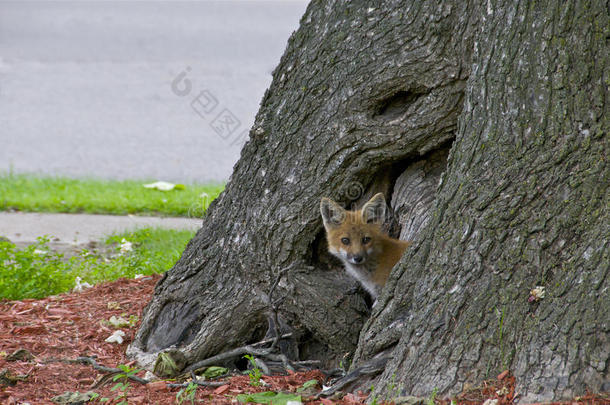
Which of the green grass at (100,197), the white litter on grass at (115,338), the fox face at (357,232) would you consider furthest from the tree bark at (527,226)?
the green grass at (100,197)

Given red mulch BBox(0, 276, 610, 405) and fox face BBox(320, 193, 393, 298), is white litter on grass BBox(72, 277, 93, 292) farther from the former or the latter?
fox face BBox(320, 193, 393, 298)

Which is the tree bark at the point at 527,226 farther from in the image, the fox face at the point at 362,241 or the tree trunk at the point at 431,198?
the fox face at the point at 362,241

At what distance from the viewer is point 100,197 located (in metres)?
10.8

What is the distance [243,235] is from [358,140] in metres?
1.22

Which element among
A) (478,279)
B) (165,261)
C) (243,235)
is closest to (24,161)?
(165,261)

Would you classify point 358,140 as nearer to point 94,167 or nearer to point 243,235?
point 243,235

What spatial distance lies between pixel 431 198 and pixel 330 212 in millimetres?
801

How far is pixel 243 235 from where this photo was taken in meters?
5.45

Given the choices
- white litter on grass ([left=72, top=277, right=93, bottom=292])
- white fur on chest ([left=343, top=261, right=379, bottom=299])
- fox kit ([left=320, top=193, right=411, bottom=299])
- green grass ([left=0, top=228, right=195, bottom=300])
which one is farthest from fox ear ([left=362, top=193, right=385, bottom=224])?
white litter on grass ([left=72, top=277, right=93, bottom=292])

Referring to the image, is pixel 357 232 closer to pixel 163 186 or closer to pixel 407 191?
pixel 407 191

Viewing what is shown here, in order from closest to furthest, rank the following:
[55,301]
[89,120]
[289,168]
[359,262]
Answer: [289,168] < [359,262] < [55,301] < [89,120]

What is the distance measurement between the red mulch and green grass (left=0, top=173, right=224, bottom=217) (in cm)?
327

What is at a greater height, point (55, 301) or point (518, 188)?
point (518, 188)

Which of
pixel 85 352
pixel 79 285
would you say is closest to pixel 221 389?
pixel 85 352
